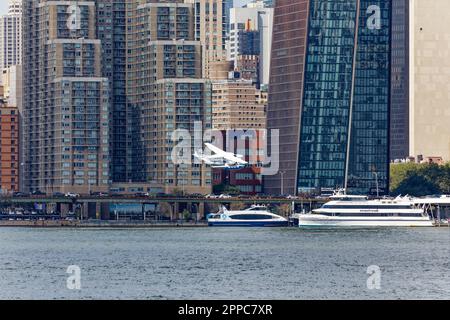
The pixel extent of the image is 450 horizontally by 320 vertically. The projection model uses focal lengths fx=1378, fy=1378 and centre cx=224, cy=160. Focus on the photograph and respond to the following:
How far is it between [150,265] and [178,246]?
43.5m

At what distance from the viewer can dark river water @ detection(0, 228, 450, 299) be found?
70.8 metres

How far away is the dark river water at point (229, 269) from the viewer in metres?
70.8

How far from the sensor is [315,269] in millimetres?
94875

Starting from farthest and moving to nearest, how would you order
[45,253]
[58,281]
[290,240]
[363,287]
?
[290,240] → [45,253] → [58,281] → [363,287]

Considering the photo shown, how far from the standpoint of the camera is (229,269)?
309 ft
